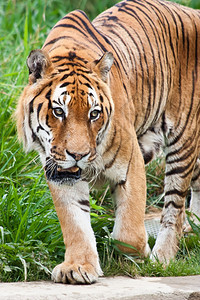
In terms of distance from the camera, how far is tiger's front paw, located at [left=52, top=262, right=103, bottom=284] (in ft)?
11.6

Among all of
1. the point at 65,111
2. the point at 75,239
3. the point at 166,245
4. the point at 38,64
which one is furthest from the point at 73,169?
the point at 166,245

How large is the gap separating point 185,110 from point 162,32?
658mm

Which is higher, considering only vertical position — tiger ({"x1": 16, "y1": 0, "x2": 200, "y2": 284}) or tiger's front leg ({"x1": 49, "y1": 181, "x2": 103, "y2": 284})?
tiger ({"x1": 16, "y1": 0, "x2": 200, "y2": 284})

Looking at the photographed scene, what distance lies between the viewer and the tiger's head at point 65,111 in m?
3.35

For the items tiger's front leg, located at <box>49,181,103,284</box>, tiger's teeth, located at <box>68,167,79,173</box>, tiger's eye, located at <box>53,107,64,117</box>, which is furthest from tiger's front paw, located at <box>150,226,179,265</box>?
tiger's eye, located at <box>53,107,64,117</box>

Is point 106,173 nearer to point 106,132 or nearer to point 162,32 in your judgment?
point 106,132

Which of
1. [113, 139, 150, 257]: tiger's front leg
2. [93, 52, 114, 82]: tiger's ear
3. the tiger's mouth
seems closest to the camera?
the tiger's mouth

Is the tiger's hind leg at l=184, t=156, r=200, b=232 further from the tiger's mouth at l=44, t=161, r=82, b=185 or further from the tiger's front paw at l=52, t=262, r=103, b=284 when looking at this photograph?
the tiger's mouth at l=44, t=161, r=82, b=185

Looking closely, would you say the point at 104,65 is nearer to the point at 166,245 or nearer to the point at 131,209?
the point at 131,209

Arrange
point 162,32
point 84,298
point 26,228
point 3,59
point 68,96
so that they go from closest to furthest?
point 84,298 < point 68,96 < point 26,228 < point 162,32 < point 3,59

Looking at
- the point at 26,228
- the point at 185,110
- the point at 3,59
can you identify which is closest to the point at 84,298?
the point at 26,228

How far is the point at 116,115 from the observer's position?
387 centimetres

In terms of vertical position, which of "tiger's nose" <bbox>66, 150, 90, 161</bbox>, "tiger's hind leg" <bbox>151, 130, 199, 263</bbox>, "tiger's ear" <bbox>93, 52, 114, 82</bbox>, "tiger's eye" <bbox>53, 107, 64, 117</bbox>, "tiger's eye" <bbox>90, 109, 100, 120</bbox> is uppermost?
"tiger's ear" <bbox>93, 52, 114, 82</bbox>

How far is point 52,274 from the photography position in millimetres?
3609
